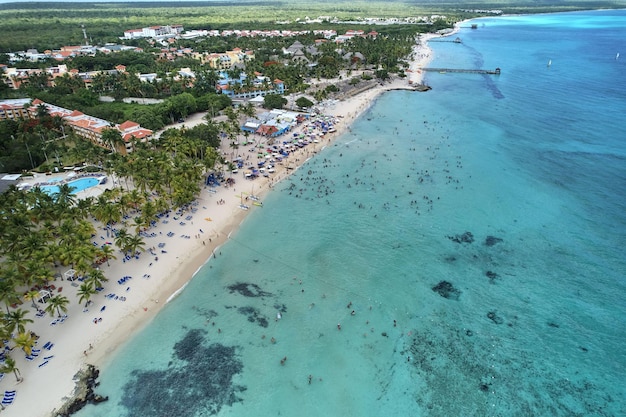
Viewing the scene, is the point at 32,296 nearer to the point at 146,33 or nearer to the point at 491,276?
the point at 491,276

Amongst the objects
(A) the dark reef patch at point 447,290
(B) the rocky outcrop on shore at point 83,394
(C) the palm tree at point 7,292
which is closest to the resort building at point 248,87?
(A) the dark reef patch at point 447,290

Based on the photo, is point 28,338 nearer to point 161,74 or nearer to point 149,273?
point 149,273

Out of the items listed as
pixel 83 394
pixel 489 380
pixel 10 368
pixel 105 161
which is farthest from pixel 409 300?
pixel 105 161

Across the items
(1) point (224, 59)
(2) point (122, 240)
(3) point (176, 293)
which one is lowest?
(3) point (176, 293)

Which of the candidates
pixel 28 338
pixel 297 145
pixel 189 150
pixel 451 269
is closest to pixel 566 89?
pixel 297 145

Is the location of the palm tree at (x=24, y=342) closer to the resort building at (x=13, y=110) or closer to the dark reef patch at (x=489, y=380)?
the dark reef patch at (x=489, y=380)

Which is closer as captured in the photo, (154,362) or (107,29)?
(154,362)
